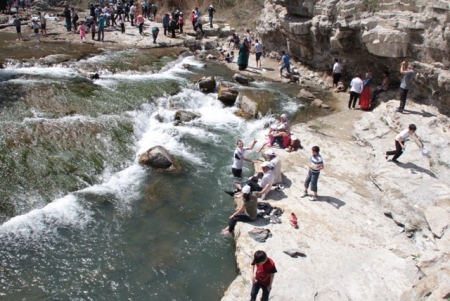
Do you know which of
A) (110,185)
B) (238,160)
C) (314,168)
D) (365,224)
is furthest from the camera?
(238,160)

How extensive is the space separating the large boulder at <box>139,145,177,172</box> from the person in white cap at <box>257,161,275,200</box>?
3.15 m

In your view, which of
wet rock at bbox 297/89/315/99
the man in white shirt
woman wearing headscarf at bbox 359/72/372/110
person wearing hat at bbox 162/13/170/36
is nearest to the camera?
the man in white shirt

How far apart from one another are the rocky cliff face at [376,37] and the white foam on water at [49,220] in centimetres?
1372

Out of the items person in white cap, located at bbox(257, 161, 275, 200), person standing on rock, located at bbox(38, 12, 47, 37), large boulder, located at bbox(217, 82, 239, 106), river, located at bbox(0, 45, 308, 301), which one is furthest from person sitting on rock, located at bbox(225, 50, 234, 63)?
person in white cap, located at bbox(257, 161, 275, 200)

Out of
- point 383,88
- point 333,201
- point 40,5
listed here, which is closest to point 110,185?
point 333,201

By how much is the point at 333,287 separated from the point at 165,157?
6.71 m

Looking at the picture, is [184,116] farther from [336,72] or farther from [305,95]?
[336,72]

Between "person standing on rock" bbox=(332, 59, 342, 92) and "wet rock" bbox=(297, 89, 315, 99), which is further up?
"person standing on rock" bbox=(332, 59, 342, 92)

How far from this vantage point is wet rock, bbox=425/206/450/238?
930 centimetres

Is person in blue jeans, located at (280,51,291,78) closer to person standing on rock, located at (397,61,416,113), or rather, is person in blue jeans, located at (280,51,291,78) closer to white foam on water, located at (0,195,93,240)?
person standing on rock, located at (397,61,416,113)

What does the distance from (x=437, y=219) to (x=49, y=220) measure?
9642mm

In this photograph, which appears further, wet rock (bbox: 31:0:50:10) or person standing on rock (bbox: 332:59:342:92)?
wet rock (bbox: 31:0:50:10)

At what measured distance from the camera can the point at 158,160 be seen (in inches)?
491

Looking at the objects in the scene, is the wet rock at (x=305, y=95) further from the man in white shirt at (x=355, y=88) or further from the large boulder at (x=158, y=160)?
the large boulder at (x=158, y=160)
